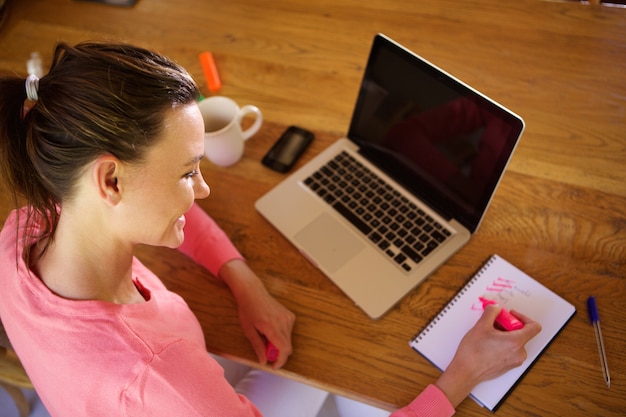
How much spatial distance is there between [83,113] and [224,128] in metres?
0.43

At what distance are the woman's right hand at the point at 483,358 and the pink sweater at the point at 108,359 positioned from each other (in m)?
0.03

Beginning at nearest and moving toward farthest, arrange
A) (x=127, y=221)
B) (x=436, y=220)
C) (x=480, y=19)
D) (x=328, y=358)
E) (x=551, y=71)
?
(x=127, y=221), (x=328, y=358), (x=436, y=220), (x=551, y=71), (x=480, y=19)

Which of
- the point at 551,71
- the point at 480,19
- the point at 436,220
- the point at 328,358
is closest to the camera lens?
the point at 328,358

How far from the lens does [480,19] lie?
1.27m

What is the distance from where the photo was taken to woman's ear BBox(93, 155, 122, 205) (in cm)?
62

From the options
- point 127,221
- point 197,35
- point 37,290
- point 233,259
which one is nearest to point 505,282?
point 233,259

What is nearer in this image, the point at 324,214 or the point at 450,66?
the point at 324,214

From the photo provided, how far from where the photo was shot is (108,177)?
64cm

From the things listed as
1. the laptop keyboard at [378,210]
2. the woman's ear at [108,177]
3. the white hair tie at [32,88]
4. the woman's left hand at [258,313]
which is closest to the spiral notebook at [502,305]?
the laptop keyboard at [378,210]

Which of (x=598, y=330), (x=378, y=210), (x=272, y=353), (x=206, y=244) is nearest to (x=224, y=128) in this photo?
(x=206, y=244)

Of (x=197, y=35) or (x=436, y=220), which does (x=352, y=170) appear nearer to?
(x=436, y=220)

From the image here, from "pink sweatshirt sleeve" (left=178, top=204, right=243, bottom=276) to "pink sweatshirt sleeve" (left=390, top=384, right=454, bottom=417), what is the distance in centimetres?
40

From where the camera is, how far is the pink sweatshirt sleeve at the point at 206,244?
0.95m

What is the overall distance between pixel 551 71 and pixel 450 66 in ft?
0.73
